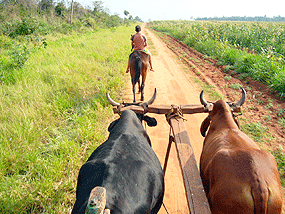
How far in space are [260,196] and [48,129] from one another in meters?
3.43

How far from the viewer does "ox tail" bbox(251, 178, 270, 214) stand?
4.05 feet

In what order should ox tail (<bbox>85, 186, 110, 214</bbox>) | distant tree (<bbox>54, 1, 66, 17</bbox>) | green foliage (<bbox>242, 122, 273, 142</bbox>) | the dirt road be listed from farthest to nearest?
distant tree (<bbox>54, 1, 66, 17</bbox>), green foliage (<bbox>242, 122, 273, 142</bbox>), the dirt road, ox tail (<bbox>85, 186, 110, 214</bbox>)

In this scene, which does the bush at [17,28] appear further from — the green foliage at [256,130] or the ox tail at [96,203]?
the ox tail at [96,203]

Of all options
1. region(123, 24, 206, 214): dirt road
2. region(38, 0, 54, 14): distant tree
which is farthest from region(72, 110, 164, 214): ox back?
region(38, 0, 54, 14): distant tree

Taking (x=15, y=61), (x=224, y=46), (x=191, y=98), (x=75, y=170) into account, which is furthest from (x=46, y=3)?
(x=75, y=170)

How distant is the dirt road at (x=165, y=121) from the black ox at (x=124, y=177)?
102cm

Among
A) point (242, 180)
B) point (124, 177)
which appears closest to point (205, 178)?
point (242, 180)

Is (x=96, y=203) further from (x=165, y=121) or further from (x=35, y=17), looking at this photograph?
(x=35, y=17)

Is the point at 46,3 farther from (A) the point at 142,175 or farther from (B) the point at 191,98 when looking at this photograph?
(A) the point at 142,175

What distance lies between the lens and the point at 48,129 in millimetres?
3363

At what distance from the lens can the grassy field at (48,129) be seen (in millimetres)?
2169

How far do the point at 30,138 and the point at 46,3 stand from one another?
20962 mm

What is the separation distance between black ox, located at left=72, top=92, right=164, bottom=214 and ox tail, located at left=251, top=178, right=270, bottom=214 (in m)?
0.80

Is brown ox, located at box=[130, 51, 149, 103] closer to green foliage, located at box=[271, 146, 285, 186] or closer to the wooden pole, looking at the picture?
the wooden pole
